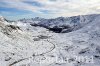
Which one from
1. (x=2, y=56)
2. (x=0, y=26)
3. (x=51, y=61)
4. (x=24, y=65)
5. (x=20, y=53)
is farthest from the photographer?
(x=0, y=26)

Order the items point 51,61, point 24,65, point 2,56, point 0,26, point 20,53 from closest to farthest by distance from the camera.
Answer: point 24,65 < point 51,61 < point 2,56 < point 20,53 < point 0,26

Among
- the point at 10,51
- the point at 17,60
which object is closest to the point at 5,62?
the point at 17,60

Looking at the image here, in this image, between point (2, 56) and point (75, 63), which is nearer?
point (75, 63)

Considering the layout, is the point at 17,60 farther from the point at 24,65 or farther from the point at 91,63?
the point at 91,63

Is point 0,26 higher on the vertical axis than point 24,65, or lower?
higher

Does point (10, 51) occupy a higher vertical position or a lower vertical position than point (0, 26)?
lower

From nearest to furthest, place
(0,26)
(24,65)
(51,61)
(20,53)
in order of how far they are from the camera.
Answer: (24,65) → (51,61) → (20,53) → (0,26)

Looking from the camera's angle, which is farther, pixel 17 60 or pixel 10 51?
pixel 10 51

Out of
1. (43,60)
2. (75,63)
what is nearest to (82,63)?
(75,63)

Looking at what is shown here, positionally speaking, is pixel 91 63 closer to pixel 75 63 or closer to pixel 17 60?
pixel 75 63
